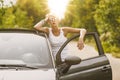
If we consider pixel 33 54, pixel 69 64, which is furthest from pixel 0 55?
pixel 69 64

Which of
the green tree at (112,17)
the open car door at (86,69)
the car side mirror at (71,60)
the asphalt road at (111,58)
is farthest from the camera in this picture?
the green tree at (112,17)

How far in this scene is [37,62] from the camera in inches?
274

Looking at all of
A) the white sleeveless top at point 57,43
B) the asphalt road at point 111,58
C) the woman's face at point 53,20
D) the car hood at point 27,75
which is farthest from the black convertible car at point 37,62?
the asphalt road at point 111,58

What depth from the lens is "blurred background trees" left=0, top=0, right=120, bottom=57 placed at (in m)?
30.4

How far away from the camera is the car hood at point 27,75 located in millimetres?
6184

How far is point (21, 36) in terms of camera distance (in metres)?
7.46

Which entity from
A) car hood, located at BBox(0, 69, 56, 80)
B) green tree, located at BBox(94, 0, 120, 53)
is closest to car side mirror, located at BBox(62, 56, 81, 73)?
car hood, located at BBox(0, 69, 56, 80)

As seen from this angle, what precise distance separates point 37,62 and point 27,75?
69cm

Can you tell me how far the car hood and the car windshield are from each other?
13.4 inches

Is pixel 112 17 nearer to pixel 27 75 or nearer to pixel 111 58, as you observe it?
pixel 111 58

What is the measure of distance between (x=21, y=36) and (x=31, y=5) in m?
54.7

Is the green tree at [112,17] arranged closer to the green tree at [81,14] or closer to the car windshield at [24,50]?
the green tree at [81,14]

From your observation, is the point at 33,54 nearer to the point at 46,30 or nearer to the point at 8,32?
the point at 8,32

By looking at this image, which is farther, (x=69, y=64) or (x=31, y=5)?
(x=31, y=5)
